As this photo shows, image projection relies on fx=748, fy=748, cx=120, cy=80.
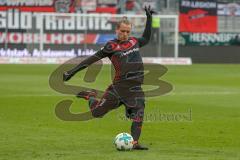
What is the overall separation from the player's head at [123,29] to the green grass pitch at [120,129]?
182 centimetres

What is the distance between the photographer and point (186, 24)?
59312mm

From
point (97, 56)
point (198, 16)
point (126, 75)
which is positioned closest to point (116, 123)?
point (126, 75)

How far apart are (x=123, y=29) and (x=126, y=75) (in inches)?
32.9

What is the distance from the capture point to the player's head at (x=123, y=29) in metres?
11.7

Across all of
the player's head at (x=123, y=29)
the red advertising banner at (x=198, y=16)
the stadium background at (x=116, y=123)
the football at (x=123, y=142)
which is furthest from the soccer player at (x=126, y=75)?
the red advertising banner at (x=198, y=16)

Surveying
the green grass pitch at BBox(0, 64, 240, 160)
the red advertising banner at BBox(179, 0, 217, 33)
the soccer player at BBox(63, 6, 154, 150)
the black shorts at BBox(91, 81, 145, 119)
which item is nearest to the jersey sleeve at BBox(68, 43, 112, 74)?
the soccer player at BBox(63, 6, 154, 150)

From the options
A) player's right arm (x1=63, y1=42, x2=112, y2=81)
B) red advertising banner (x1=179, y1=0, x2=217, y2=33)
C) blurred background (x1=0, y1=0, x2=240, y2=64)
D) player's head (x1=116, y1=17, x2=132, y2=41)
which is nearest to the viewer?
player's head (x1=116, y1=17, x2=132, y2=41)

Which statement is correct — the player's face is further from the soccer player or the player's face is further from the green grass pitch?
the green grass pitch

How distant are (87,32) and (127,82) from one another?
44.4 m

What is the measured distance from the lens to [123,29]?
11.8 metres

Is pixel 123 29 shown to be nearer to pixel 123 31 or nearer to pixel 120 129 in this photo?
pixel 123 31

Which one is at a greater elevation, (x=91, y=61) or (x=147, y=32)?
(x=147, y=32)

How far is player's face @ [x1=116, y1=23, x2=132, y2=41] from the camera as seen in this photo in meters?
11.7

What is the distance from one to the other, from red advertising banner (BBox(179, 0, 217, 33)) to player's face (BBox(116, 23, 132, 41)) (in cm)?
4728
